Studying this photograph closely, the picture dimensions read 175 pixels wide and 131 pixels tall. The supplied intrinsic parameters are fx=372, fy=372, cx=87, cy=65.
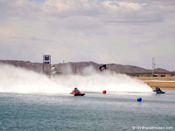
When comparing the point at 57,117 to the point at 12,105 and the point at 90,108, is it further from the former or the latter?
the point at 12,105

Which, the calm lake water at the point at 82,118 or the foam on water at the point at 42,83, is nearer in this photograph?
the calm lake water at the point at 82,118

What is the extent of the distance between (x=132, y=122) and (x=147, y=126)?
2.81 meters

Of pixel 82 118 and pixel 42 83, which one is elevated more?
pixel 42 83

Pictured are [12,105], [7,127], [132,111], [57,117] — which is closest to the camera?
[7,127]

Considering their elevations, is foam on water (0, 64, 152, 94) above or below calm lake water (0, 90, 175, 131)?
above

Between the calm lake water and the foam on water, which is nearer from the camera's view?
the calm lake water

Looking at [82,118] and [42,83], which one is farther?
[42,83]

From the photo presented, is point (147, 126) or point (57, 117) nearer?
point (147, 126)

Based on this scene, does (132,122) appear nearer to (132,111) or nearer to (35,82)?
(132,111)

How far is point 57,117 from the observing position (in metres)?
47.3

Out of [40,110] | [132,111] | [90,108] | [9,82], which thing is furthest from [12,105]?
[9,82]

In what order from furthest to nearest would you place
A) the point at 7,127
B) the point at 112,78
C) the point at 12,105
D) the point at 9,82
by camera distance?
1. the point at 112,78
2. the point at 9,82
3. the point at 12,105
4. the point at 7,127

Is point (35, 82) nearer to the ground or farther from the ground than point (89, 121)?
farther from the ground

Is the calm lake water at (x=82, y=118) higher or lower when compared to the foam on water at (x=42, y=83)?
lower
